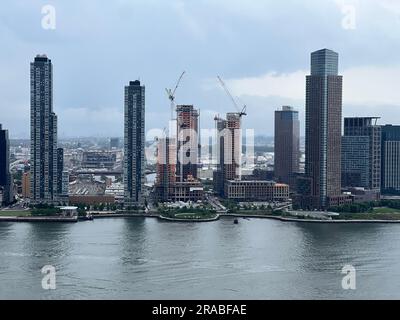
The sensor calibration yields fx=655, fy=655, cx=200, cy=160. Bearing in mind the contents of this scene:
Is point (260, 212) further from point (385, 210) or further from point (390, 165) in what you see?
point (390, 165)

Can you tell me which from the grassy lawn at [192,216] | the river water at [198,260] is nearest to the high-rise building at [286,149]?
the grassy lawn at [192,216]

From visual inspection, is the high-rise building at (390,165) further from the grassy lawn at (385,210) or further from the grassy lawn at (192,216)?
the grassy lawn at (192,216)

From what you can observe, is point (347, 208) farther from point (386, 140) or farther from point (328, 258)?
point (328, 258)

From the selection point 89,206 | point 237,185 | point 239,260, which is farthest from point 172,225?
point 237,185

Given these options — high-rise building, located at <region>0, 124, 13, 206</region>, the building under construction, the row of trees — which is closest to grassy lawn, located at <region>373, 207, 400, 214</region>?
the row of trees

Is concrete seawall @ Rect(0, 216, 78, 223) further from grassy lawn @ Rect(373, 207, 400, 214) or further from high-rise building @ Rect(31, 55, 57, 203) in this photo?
grassy lawn @ Rect(373, 207, 400, 214)

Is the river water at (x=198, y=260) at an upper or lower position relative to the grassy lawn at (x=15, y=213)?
lower
